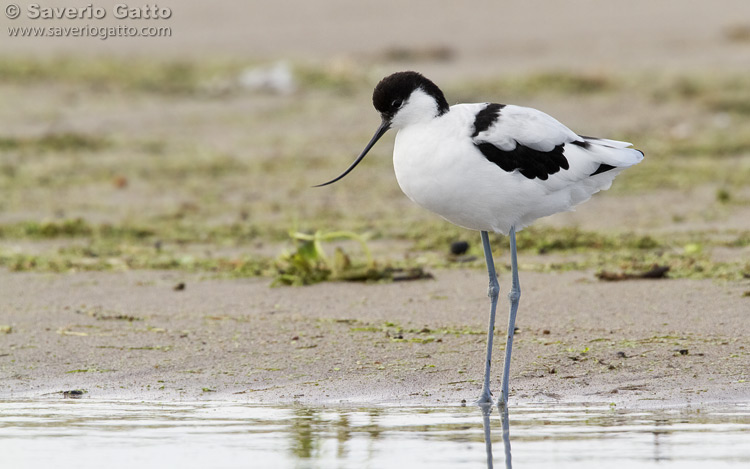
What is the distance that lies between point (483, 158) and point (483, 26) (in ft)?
63.2

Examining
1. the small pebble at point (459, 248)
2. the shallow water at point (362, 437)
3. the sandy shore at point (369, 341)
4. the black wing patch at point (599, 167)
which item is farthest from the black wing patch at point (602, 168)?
the small pebble at point (459, 248)

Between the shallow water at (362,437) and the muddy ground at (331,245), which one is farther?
the muddy ground at (331,245)

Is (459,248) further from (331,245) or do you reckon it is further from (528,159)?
(528,159)

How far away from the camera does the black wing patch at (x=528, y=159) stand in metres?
4.96

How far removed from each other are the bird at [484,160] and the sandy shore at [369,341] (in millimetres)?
520

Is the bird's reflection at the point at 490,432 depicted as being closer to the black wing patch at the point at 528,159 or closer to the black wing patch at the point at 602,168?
the black wing patch at the point at 528,159

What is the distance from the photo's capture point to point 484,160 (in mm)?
4934

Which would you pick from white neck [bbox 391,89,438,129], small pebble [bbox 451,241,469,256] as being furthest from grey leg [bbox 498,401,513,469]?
small pebble [bbox 451,241,469,256]

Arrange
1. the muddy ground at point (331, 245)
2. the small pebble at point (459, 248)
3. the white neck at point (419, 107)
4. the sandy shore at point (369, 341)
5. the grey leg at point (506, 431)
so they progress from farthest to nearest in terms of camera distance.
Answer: the small pebble at point (459, 248) < the muddy ground at point (331, 245) < the sandy shore at point (369, 341) < the white neck at point (419, 107) < the grey leg at point (506, 431)

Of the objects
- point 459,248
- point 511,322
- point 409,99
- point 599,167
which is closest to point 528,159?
point 599,167

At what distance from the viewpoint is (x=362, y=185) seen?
1132cm

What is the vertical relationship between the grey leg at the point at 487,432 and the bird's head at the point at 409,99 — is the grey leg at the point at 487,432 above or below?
below

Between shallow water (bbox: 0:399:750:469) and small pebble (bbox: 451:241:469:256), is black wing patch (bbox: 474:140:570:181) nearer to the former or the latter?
shallow water (bbox: 0:399:750:469)

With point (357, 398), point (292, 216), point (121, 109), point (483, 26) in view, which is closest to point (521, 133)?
point (357, 398)
